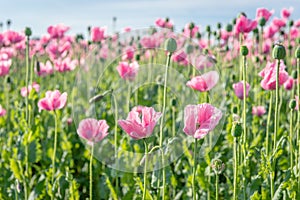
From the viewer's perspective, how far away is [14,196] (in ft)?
6.68

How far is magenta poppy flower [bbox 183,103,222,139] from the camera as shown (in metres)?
1.14

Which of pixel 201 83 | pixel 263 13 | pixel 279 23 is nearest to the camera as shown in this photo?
pixel 201 83

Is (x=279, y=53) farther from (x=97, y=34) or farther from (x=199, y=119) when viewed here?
(x=97, y=34)

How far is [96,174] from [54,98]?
1.96 ft

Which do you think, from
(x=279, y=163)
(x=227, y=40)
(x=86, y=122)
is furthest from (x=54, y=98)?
(x=227, y=40)

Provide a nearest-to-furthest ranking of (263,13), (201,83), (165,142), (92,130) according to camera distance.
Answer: (92,130) → (201,83) → (165,142) → (263,13)

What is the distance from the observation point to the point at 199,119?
3.79 ft

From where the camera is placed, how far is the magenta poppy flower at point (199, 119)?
1138 mm

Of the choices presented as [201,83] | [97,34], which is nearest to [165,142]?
[201,83]

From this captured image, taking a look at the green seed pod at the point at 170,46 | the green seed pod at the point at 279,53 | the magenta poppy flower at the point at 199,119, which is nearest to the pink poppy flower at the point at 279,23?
the green seed pod at the point at 279,53

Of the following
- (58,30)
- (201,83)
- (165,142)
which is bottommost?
(165,142)

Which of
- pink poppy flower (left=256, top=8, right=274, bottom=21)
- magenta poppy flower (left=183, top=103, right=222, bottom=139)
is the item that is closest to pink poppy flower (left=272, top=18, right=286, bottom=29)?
pink poppy flower (left=256, top=8, right=274, bottom=21)

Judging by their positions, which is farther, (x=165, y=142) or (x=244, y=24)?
(x=165, y=142)

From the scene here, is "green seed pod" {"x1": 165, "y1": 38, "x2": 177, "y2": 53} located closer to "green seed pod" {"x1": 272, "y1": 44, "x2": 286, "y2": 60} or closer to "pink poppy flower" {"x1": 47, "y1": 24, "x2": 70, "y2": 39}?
"green seed pod" {"x1": 272, "y1": 44, "x2": 286, "y2": 60}
